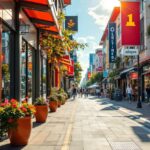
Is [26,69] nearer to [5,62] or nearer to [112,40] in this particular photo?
[5,62]

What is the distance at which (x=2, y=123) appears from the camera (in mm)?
11125

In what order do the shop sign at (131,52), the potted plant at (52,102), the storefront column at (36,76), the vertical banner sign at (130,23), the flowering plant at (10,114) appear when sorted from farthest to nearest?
1. the shop sign at (131,52)
2. the vertical banner sign at (130,23)
3. the potted plant at (52,102)
4. the storefront column at (36,76)
5. the flowering plant at (10,114)

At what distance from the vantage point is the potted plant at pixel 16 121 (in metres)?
Answer: 11.2

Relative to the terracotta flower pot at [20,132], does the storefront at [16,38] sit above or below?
above

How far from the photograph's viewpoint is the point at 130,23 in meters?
33.9

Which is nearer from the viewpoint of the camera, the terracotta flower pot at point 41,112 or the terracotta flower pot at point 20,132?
the terracotta flower pot at point 20,132

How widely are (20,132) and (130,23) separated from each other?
23489 millimetres

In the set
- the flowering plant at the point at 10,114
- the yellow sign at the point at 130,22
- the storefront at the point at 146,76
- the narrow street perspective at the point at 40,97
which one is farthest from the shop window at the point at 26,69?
the storefront at the point at 146,76

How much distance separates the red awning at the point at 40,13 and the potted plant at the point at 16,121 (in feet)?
19.7

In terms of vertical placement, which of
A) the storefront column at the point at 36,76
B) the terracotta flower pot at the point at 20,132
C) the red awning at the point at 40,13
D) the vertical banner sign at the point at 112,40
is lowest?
the terracotta flower pot at the point at 20,132

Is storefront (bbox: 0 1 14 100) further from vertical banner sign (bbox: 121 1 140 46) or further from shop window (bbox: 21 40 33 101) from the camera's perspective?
vertical banner sign (bbox: 121 1 140 46)

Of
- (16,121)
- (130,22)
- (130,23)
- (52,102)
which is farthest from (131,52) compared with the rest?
(16,121)

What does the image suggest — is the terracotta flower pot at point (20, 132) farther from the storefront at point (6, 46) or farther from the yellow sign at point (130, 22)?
the yellow sign at point (130, 22)

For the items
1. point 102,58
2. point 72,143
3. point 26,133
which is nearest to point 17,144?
point 26,133
